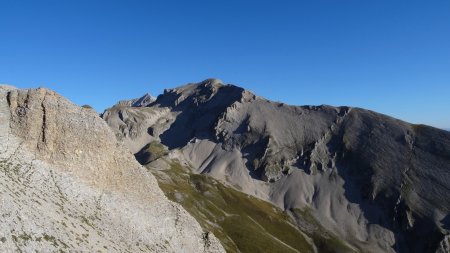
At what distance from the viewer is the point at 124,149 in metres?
55.0

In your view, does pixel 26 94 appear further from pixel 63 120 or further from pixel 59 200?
pixel 59 200

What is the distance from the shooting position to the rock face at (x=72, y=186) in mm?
38750

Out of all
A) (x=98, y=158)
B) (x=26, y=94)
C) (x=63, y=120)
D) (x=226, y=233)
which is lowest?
(x=226, y=233)

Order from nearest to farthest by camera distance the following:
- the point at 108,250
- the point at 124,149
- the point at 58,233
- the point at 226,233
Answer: the point at 58,233, the point at 108,250, the point at 124,149, the point at 226,233

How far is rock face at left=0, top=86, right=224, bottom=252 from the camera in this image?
38.8m

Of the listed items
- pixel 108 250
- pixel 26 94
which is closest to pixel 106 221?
pixel 108 250

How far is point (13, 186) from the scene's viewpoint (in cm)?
3972

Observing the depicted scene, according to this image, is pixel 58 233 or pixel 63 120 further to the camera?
pixel 63 120

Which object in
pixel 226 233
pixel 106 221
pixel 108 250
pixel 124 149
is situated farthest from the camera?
pixel 226 233

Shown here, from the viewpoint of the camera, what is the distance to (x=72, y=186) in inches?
1833

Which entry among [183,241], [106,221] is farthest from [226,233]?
[106,221]

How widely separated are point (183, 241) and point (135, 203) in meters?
9.00

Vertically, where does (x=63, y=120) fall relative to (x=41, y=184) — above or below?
above

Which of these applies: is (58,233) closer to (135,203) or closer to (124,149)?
(135,203)
